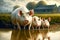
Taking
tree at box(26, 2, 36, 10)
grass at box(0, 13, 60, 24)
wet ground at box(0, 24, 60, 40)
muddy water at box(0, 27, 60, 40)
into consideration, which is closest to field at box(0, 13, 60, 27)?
grass at box(0, 13, 60, 24)

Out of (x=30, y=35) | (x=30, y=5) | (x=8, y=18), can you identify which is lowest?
(x=8, y=18)

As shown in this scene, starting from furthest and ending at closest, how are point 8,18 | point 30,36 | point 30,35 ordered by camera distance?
point 8,18 → point 30,35 → point 30,36

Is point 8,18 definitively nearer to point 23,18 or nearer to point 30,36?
point 23,18

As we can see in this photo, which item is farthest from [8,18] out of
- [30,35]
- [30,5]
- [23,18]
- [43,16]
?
[30,35]

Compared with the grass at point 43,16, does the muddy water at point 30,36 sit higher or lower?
higher

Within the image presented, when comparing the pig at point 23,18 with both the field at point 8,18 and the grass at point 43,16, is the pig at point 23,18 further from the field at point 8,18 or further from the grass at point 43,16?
the grass at point 43,16

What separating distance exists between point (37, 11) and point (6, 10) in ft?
4.66

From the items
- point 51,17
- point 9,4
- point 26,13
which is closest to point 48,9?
point 51,17

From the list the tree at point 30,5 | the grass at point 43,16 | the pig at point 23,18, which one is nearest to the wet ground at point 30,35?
the pig at point 23,18

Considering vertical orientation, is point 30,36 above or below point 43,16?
above

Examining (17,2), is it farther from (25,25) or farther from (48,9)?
(25,25)

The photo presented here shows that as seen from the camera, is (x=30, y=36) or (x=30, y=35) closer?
(x=30, y=36)

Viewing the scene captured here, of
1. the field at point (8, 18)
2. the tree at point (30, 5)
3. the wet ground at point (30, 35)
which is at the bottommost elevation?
the field at point (8, 18)

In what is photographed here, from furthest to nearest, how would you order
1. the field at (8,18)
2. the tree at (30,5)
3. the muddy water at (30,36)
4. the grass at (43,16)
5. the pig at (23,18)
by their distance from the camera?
the tree at (30,5) < the grass at (43,16) < the field at (8,18) < the pig at (23,18) < the muddy water at (30,36)
